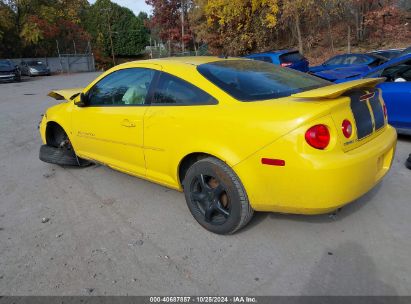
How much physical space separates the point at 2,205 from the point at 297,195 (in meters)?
3.23

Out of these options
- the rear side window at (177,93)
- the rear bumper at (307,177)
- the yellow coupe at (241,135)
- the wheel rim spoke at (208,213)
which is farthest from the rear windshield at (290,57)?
the wheel rim spoke at (208,213)

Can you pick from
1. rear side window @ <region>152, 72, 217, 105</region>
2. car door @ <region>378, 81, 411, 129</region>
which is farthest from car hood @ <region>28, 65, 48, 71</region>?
rear side window @ <region>152, 72, 217, 105</region>

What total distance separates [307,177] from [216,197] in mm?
870

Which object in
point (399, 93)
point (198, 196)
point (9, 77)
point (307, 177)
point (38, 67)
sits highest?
point (38, 67)

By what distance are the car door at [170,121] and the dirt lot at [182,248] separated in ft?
1.69

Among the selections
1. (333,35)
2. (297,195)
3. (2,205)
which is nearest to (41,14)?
(333,35)

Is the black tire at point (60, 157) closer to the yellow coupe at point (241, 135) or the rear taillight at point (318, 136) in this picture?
the yellow coupe at point (241, 135)

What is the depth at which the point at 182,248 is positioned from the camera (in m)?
2.97

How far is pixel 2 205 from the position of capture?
3.96 metres

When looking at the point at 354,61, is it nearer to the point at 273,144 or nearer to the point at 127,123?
the point at 127,123

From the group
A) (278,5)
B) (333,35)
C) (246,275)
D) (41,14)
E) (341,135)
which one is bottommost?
(246,275)

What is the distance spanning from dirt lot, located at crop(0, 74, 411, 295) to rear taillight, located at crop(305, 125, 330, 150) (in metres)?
0.90

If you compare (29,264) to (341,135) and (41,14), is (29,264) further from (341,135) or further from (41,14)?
(41,14)

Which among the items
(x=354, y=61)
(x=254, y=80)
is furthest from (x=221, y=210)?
(x=354, y=61)
